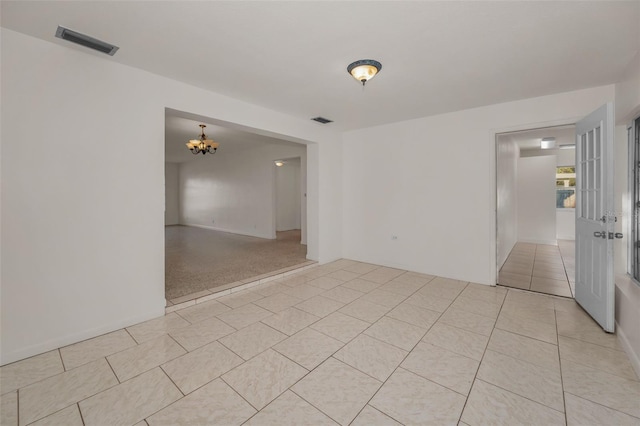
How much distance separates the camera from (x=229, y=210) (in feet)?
30.7

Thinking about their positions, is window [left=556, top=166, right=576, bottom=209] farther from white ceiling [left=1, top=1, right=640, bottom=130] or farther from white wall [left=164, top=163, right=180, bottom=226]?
white wall [left=164, top=163, right=180, bottom=226]

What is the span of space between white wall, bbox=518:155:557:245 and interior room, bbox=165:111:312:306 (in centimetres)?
632

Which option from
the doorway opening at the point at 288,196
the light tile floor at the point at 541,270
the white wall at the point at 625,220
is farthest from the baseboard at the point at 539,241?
the doorway opening at the point at 288,196

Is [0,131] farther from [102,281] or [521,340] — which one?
[521,340]

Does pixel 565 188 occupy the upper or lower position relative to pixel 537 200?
upper

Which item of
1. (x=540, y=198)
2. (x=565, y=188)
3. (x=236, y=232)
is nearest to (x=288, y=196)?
(x=236, y=232)

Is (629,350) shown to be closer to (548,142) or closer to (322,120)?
(322,120)

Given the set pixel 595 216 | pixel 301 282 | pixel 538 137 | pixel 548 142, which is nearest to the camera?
pixel 595 216

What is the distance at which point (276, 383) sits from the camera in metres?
1.87

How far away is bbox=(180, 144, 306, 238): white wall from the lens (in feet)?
25.9

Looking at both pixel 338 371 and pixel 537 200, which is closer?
pixel 338 371

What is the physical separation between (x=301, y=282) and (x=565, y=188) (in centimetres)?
859

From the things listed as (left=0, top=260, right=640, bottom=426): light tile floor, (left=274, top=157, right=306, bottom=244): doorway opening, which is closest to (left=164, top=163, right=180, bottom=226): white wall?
(left=274, top=157, right=306, bottom=244): doorway opening

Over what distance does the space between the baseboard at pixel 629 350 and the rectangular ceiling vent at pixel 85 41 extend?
4915 millimetres
